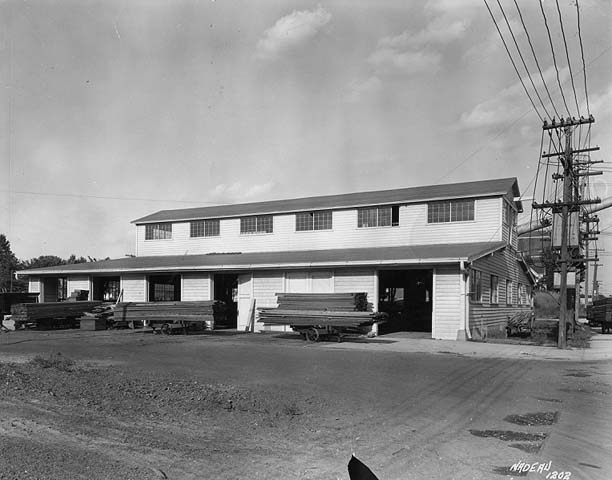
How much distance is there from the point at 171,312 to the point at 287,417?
55.4ft

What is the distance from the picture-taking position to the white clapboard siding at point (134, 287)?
28.6m

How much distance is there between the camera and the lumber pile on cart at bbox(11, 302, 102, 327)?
2512 cm

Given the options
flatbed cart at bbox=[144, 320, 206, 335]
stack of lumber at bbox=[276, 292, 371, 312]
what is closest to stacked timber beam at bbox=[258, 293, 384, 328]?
stack of lumber at bbox=[276, 292, 371, 312]

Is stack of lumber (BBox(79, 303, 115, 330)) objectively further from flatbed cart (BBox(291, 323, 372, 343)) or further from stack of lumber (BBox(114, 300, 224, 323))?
flatbed cart (BBox(291, 323, 372, 343))

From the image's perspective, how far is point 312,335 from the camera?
20.2 metres

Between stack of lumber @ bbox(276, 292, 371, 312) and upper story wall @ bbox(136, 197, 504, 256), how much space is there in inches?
248

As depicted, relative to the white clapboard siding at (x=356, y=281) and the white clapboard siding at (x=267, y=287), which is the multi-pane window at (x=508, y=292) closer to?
the white clapboard siding at (x=356, y=281)

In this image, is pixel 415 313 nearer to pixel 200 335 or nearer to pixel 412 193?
pixel 412 193

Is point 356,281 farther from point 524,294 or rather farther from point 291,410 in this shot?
point 524,294

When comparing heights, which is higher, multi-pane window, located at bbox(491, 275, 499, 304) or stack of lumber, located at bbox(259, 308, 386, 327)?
multi-pane window, located at bbox(491, 275, 499, 304)

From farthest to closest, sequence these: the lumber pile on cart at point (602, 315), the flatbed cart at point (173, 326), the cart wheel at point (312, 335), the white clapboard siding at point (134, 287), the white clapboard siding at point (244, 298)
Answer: the lumber pile on cart at point (602, 315), the white clapboard siding at point (134, 287), the white clapboard siding at point (244, 298), the flatbed cart at point (173, 326), the cart wheel at point (312, 335)

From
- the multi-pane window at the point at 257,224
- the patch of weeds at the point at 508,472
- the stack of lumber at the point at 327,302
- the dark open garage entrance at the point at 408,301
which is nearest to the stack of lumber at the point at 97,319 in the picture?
the multi-pane window at the point at 257,224

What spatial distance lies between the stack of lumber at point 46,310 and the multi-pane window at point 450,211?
712 inches

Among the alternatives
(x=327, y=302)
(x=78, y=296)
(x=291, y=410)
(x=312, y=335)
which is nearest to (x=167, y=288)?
(x=78, y=296)
